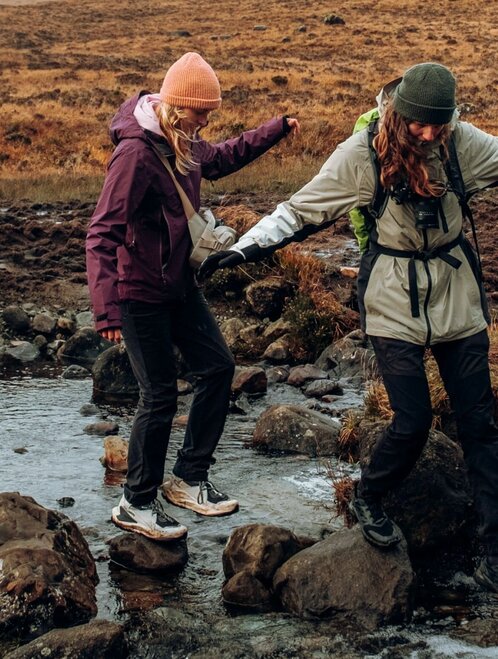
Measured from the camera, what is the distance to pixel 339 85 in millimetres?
40531

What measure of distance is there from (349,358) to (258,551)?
190 inches

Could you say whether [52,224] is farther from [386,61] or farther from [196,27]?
[196,27]

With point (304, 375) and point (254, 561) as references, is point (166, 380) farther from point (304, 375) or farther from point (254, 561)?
point (304, 375)

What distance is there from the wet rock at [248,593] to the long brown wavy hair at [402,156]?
1.94 m

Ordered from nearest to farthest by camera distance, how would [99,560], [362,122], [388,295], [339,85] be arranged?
[388,295] < [362,122] < [99,560] < [339,85]

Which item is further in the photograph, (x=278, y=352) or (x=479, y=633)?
(x=278, y=352)

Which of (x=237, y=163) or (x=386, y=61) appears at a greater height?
(x=237, y=163)

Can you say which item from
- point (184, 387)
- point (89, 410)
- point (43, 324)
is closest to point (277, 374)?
point (184, 387)

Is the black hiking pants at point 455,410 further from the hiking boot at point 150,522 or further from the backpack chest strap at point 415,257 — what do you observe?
the hiking boot at point 150,522

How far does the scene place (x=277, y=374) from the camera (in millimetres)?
9625

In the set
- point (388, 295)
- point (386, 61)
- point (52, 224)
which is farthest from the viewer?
point (386, 61)

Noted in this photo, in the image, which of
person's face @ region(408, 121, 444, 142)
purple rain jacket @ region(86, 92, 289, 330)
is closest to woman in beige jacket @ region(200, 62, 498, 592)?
person's face @ region(408, 121, 444, 142)

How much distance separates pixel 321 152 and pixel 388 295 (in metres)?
22.1

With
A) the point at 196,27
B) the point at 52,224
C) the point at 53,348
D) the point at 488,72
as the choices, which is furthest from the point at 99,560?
the point at 196,27
